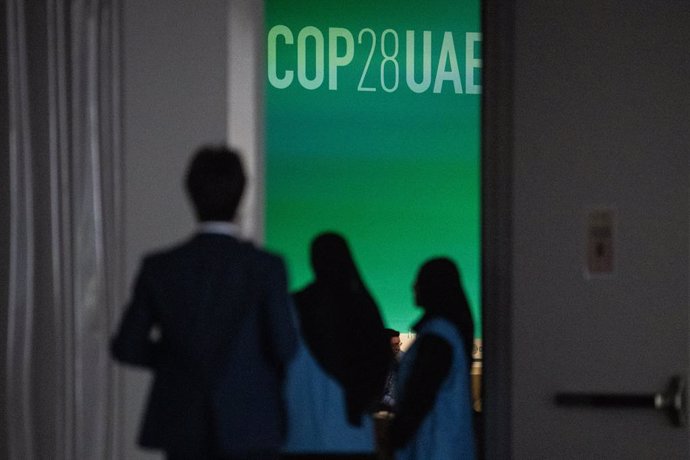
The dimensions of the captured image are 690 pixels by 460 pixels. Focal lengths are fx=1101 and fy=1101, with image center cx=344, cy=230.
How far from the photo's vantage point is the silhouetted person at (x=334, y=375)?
144 inches

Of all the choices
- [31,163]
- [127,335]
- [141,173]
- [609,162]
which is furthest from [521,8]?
[127,335]

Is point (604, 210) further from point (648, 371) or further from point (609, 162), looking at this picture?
point (648, 371)

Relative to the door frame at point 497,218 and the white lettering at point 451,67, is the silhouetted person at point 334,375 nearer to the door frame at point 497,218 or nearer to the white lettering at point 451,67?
the door frame at point 497,218

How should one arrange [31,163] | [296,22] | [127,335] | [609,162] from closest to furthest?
[127,335], [31,163], [609,162], [296,22]

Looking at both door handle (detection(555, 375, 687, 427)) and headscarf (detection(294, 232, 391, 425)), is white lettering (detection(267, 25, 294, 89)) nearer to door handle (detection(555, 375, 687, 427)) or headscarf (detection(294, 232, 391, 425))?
headscarf (detection(294, 232, 391, 425))

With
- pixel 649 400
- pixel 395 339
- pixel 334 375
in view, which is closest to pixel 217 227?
pixel 334 375

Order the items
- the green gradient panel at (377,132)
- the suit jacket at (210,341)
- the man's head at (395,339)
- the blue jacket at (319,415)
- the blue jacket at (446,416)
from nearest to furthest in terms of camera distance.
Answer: the suit jacket at (210,341)
the blue jacket at (319,415)
the blue jacket at (446,416)
the man's head at (395,339)
the green gradient panel at (377,132)

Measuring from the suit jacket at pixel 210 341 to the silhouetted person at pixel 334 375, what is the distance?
4.17ft

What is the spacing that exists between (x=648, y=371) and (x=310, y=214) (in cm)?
258

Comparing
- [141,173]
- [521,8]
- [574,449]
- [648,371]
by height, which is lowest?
[574,449]

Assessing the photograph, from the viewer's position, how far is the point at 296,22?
576cm

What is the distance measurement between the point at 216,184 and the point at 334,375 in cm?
153

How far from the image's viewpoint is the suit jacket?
2232mm

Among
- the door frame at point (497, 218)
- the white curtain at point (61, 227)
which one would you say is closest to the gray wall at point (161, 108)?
the white curtain at point (61, 227)
